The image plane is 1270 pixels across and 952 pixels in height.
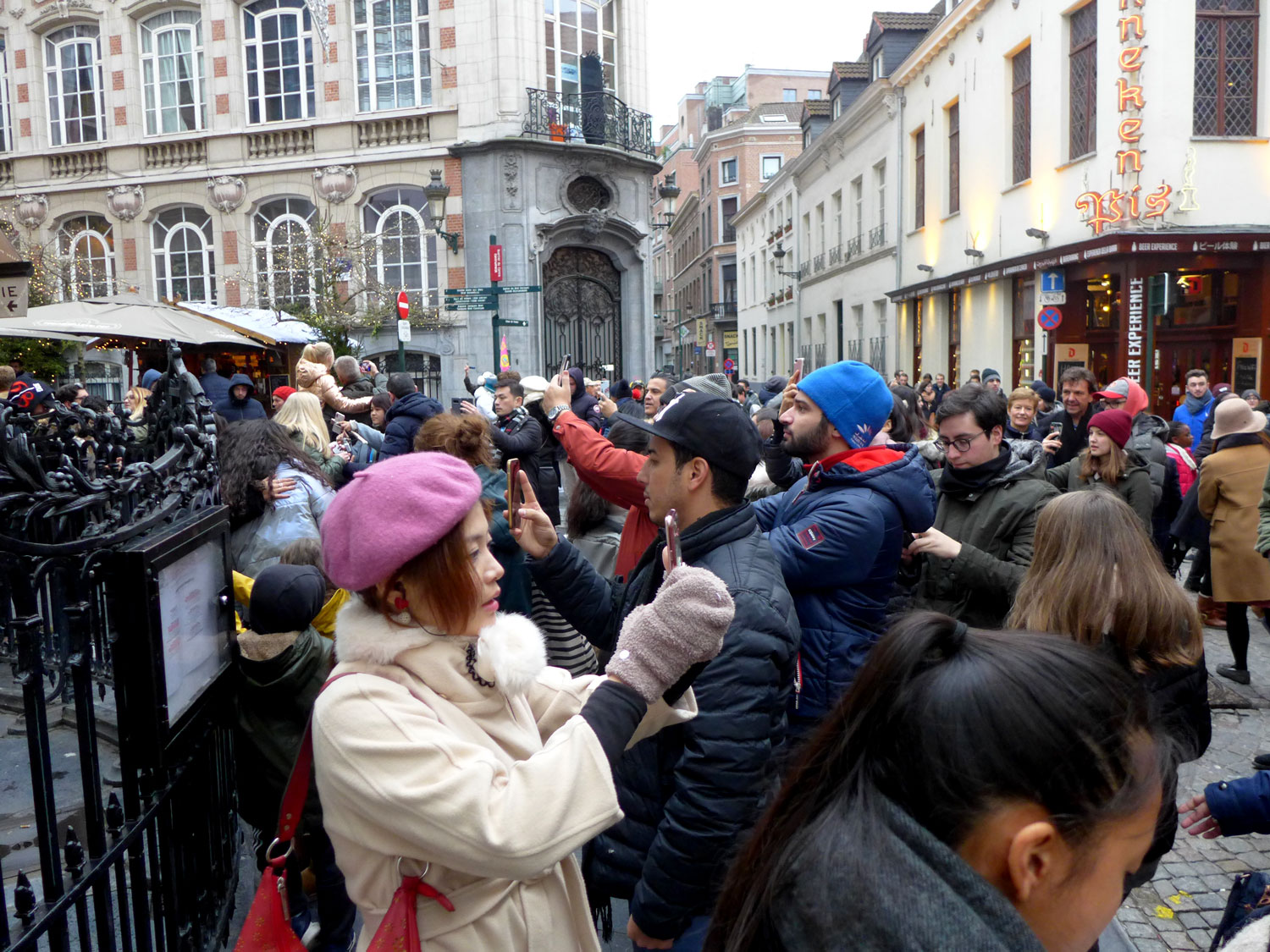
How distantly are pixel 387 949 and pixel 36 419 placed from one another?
248 centimetres

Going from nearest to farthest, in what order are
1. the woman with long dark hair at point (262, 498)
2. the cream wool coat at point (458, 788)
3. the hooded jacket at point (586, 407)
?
the cream wool coat at point (458, 788), the woman with long dark hair at point (262, 498), the hooded jacket at point (586, 407)

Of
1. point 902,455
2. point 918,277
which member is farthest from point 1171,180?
point 902,455

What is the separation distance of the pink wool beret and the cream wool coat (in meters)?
0.11

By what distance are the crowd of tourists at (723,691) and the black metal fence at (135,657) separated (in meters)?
0.23

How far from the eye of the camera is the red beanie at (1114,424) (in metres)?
5.73

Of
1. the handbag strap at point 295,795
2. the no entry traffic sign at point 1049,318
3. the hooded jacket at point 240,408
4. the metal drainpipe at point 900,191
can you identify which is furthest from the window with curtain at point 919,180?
the handbag strap at point 295,795

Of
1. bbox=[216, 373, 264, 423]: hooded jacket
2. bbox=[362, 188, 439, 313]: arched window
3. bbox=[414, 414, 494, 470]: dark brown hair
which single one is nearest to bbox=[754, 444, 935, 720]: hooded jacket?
bbox=[414, 414, 494, 470]: dark brown hair

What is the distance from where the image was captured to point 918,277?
80.8 feet

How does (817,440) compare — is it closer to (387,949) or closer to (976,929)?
(387,949)

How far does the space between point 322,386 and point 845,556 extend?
18.6 ft

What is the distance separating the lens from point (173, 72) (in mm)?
23969

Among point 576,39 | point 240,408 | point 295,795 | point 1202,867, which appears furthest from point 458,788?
point 576,39

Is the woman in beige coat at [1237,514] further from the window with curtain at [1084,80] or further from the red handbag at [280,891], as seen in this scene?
the window with curtain at [1084,80]

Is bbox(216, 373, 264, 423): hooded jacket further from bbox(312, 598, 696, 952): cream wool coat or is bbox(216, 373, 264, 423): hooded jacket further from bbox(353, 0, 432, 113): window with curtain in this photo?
bbox(353, 0, 432, 113): window with curtain
